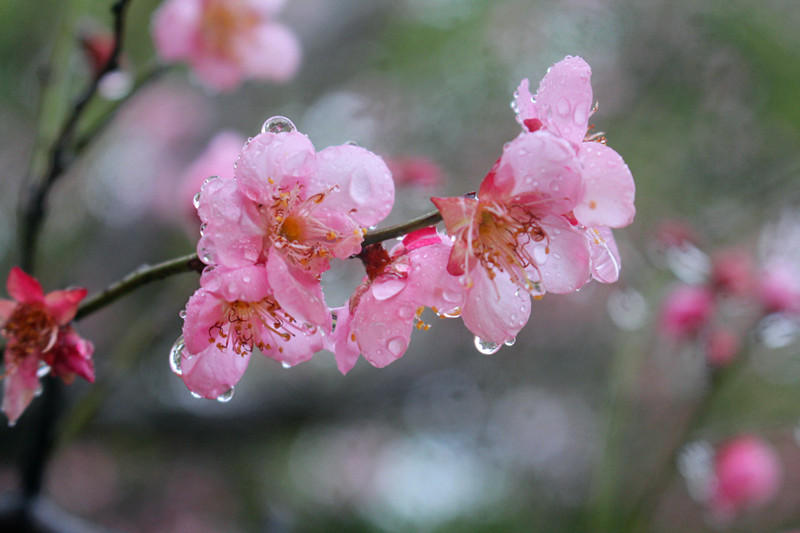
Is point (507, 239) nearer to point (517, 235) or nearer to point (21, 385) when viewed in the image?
point (517, 235)

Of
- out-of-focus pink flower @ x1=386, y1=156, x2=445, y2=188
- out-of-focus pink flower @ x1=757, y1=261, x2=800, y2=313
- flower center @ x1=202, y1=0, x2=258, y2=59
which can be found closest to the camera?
out-of-focus pink flower @ x1=386, y1=156, x2=445, y2=188

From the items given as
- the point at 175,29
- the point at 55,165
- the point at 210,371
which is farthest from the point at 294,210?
the point at 175,29

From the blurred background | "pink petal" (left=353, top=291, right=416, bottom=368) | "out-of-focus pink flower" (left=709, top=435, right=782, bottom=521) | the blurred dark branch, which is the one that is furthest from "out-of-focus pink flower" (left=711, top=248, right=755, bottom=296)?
the blurred dark branch

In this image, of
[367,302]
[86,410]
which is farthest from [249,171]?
[86,410]

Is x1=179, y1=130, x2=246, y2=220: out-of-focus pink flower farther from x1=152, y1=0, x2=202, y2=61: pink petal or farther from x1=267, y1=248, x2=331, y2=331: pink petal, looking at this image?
x1=267, y1=248, x2=331, y2=331: pink petal

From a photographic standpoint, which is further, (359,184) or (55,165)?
(55,165)

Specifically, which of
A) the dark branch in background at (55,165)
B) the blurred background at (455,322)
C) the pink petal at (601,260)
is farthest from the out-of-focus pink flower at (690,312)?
the dark branch in background at (55,165)

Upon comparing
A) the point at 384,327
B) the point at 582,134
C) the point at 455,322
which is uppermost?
the point at 582,134

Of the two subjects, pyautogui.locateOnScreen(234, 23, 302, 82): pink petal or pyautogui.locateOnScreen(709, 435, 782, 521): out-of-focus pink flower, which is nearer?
pyautogui.locateOnScreen(234, 23, 302, 82): pink petal
